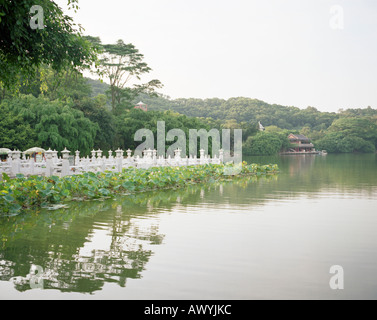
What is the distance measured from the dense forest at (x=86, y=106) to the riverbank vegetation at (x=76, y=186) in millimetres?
2332

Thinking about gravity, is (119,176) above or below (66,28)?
below

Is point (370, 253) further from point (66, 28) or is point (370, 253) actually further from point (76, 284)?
point (66, 28)

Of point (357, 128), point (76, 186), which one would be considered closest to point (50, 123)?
point (76, 186)

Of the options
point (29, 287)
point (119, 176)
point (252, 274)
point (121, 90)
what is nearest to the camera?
point (29, 287)

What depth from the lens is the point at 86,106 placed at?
102 feet

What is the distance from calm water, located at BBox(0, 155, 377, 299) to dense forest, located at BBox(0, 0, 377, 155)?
306 centimetres

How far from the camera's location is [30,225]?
8594mm

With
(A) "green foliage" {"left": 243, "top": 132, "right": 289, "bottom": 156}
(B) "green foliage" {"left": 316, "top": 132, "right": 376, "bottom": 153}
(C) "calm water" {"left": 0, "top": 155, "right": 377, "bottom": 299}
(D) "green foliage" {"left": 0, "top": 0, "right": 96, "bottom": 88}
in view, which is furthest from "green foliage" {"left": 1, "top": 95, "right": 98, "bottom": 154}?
(B) "green foliage" {"left": 316, "top": 132, "right": 376, "bottom": 153}

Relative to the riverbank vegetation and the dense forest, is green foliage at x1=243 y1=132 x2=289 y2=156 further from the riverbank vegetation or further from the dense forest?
the riverbank vegetation

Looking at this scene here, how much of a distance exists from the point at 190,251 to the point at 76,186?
6.58 m

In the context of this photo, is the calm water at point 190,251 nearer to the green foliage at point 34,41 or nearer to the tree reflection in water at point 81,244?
the tree reflection in water at point 81,244

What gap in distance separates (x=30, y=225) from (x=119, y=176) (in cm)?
685

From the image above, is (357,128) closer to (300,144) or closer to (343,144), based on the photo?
(343,144)

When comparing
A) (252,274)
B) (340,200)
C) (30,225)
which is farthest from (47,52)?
(340,200)
